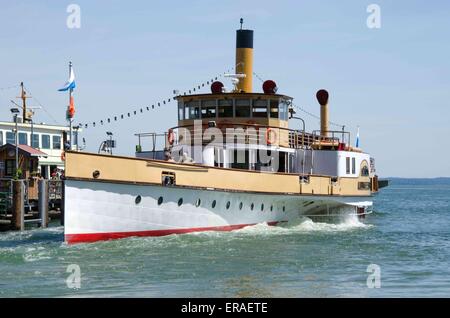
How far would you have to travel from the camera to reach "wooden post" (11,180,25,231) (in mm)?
30938

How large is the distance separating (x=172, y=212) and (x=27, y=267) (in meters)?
5.63

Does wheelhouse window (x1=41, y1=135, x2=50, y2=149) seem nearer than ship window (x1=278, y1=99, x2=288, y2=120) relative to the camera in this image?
No

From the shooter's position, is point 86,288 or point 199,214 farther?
point 199,214

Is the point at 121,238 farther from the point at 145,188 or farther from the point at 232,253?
the point at 232,253

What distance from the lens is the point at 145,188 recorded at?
22.2 m

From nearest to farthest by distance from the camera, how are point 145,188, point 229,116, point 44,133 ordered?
point 145,188 → point 229,116 → point 44,133

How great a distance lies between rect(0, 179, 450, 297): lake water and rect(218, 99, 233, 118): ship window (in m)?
4.93

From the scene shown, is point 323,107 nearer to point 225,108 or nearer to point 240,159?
point 225,108

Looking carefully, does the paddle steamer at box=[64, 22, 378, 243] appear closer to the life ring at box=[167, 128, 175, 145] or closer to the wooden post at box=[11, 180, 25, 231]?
the life ring at box=[167, 128, 175, 145]

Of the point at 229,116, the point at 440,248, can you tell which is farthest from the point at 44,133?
the point at 440,248

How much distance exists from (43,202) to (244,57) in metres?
10.3

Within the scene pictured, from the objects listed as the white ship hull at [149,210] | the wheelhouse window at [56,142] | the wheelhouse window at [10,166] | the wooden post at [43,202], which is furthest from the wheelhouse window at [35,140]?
the white ship hull at [149,210]

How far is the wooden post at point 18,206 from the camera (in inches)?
1218

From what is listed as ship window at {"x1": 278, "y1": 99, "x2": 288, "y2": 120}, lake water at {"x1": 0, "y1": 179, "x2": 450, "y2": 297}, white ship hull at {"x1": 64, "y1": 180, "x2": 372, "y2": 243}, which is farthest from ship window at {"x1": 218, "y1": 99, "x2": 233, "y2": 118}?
lake water at {"x1": 0, "y1": 179, "x2": 450, "y2": 297}
